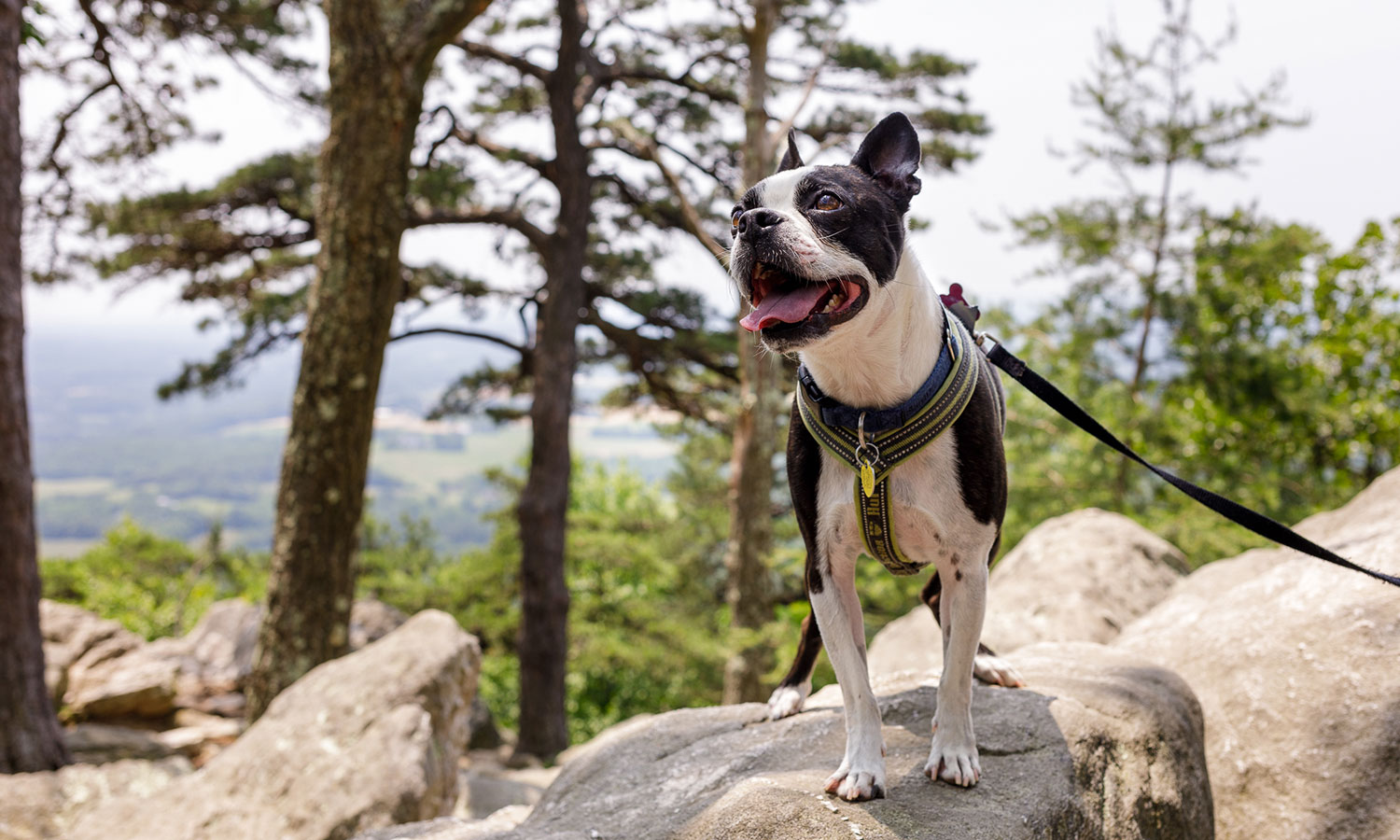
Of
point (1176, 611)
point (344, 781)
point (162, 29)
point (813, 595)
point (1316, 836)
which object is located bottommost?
point (344, 781)

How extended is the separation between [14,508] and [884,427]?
641cm

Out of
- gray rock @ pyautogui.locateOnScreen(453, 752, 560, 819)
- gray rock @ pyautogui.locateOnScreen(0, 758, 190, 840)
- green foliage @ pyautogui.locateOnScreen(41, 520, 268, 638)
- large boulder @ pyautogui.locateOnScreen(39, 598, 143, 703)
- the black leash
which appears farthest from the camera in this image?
green foliage @ pyautogui.locateOnScreen(41, 520, 268, 638)

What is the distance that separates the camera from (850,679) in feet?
8.11

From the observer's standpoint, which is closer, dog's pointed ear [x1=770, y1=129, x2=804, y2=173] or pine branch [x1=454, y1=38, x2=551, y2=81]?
dog's pointed ear [x1=770, y1=129, x2=804, y2=173]

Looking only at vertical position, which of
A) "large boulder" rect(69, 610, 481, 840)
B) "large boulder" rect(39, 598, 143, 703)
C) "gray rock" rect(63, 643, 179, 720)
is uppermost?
"large boulder" rect(69, 610, 481, 840)

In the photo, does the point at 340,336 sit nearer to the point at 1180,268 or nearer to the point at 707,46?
the point at 707,46

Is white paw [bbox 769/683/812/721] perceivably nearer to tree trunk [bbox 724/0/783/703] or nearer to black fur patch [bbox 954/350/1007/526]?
black fur patch [bbox 954/350/1007/526]

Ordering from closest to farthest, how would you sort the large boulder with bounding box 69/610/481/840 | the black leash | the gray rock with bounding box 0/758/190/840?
the black leash → the large boulder with bounding box 69/610/481/840 → the gray rock with bounding box 0/758/190/840

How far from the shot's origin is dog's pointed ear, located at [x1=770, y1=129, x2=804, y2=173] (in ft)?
8.47

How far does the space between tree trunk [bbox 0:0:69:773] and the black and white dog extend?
6.04 meters

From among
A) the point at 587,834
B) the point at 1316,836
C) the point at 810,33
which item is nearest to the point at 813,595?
the point at 587,834

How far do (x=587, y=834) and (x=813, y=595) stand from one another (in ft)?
3.40

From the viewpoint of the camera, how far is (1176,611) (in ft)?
17.0

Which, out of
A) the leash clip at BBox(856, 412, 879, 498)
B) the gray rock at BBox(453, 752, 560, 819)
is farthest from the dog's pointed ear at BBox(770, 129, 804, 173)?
the gray rock at BBox(453, 752, 560, 819)
